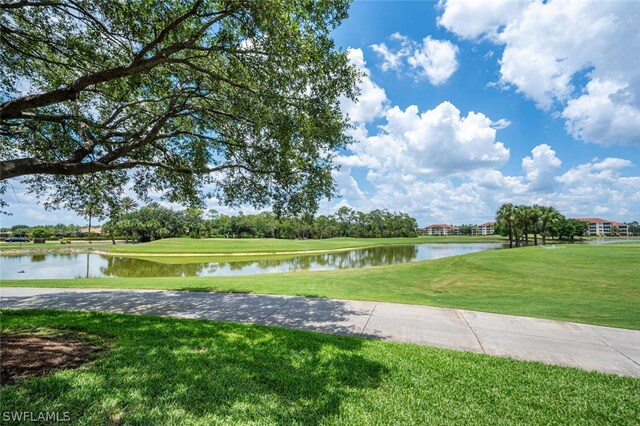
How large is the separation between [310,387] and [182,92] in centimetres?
714

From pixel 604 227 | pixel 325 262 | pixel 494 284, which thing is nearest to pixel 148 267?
pixel 325 262

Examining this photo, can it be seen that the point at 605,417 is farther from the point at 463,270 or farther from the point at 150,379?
the point at 463,270

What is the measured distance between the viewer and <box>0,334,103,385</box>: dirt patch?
364 centimetres

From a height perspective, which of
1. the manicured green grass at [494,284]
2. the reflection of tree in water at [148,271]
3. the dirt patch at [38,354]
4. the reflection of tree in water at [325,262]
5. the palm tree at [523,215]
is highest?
the palm tree at [523,215]

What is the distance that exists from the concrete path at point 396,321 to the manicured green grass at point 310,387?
78 cm

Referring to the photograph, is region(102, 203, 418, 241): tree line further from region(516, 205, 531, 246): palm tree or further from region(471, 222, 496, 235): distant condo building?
region(471, 222, 496, 235): distant condo building

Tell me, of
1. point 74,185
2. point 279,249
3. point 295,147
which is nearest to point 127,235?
point 279,249

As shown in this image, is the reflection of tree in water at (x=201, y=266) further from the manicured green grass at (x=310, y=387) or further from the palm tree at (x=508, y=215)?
the palm tree at (x=508, y=215)

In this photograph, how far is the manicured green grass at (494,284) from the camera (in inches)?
348

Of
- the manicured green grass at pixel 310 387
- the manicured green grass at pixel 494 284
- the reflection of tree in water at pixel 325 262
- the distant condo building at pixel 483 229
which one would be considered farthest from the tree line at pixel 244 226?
the distant condo building at pixel 483 229

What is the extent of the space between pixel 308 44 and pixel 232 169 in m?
5.15

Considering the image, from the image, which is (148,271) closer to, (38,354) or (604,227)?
(38,354)

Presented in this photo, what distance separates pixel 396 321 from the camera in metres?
6.88

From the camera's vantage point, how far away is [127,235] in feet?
252
